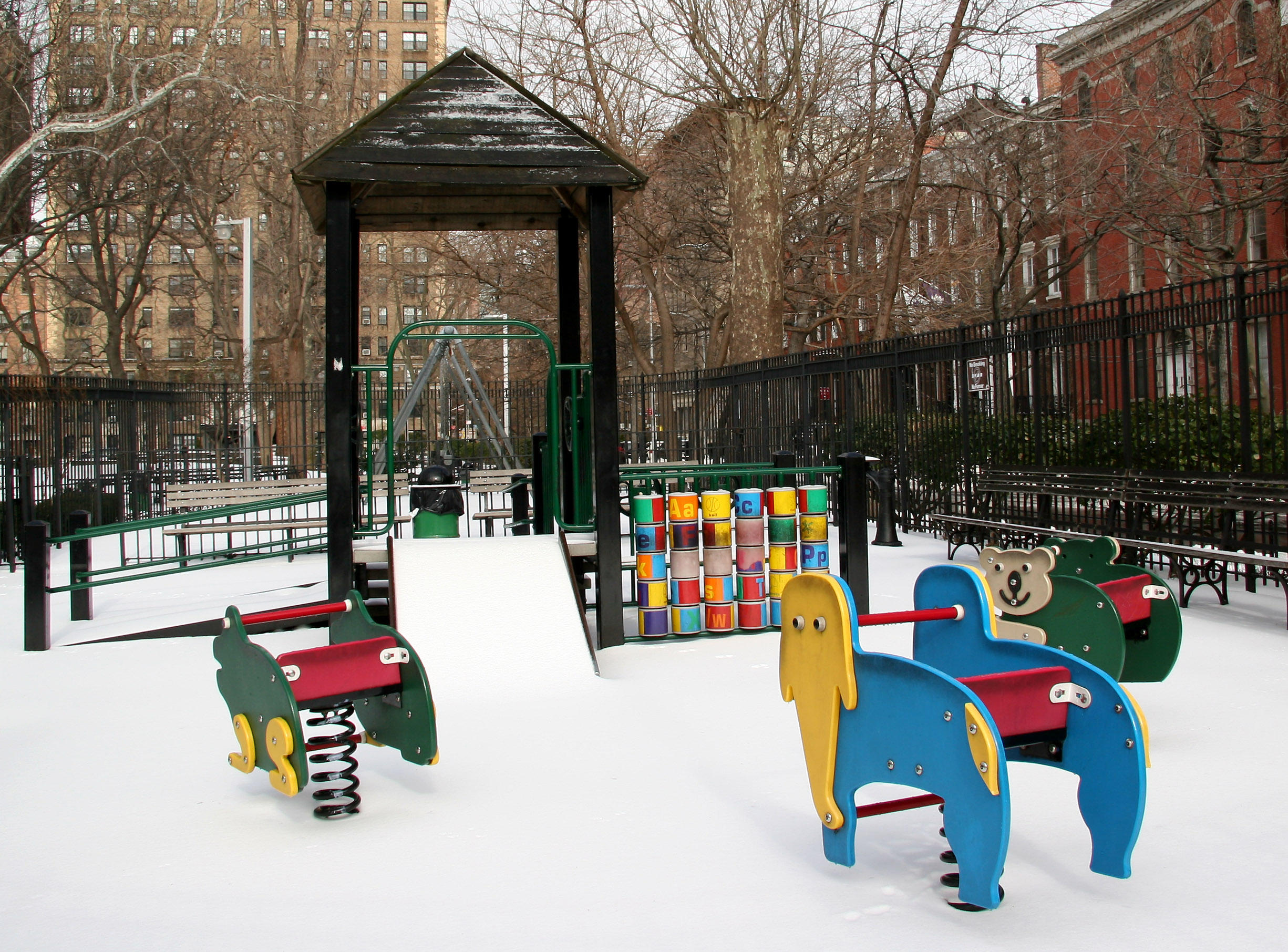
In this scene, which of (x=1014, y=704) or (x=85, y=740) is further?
(x=85, y=740)

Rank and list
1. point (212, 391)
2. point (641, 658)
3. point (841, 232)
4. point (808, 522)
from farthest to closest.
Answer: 1. point (841, 232)
2. point (212, 391)
3. point (808, 522)
4. point (641, 658)

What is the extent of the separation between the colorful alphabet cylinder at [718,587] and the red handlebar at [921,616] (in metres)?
3.87

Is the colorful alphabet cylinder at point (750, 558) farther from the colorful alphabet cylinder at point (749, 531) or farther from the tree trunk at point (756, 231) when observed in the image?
the tree trunk at point (756, 231)

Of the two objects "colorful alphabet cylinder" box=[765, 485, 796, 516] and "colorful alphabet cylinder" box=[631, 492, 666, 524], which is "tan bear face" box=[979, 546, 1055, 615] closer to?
"colorful alphabet cylinder" box=[765, 485, 796, 516]

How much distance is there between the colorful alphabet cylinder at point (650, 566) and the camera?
8.46m

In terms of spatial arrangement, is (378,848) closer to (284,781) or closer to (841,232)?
(284,781)

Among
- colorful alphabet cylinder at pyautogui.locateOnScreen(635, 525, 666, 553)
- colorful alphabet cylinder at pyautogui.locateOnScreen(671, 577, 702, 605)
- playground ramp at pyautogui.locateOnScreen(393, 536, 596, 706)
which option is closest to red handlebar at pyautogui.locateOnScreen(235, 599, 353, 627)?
playground ramp at pyautogui.locateOnScreen(393, 536, 596, 706)

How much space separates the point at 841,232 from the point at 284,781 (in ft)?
99.6

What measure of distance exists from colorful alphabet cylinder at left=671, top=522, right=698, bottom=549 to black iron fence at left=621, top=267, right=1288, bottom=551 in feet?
17.2

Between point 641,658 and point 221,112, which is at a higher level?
point 221,112

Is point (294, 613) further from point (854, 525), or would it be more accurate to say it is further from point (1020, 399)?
point (1020, 399)

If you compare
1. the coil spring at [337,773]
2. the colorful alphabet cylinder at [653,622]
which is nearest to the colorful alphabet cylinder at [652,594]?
the colorful alphabet cylinder at [653,622]

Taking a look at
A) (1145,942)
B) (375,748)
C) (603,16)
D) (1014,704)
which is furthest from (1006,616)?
(603,16)

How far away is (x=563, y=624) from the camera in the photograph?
297 inches
